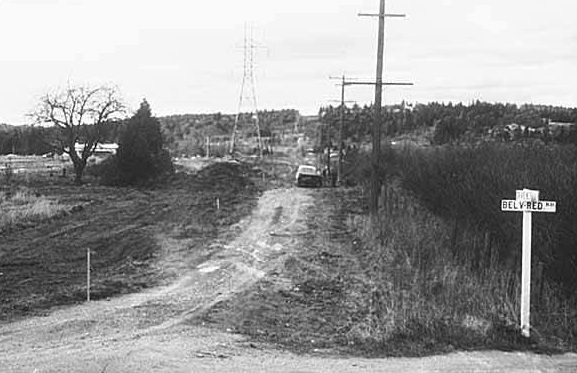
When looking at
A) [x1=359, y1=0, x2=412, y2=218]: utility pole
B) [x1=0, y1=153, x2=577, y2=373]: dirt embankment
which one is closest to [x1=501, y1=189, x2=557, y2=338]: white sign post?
[x1=0, y1=153, x2=577, y2=373]: dirt embankment

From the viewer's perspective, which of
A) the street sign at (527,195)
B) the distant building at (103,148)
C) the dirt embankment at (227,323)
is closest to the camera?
the dirt embankment at (227,323)

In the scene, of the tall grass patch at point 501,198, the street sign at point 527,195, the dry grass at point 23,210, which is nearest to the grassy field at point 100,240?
the dry grass at point 23,210

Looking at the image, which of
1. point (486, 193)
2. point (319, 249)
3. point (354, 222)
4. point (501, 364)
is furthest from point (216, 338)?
point (354, 222)

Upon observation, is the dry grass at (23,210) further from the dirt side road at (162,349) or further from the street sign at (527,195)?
the street sign at (527,195)

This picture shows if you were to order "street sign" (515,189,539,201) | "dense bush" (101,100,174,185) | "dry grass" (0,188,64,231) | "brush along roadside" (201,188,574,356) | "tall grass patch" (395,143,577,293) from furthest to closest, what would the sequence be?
"dense bush" (101,100,174,185) → "dry grass" (0,188,64,231) → "tall grass patch" (395,143,577,293) → "street sign" (515,189,539,201) → "brush along roadside" (201,188,574,356)

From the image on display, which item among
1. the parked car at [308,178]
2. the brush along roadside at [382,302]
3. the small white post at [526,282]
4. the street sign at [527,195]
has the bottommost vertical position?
the parked car at [308,178]

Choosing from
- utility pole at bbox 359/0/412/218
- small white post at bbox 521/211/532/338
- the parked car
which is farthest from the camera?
the parked car

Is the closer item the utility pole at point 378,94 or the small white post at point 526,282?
the small white post at point 526,282

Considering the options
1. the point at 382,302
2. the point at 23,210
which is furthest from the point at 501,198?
the point at 23,210

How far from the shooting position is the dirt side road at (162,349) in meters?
→ 10.1

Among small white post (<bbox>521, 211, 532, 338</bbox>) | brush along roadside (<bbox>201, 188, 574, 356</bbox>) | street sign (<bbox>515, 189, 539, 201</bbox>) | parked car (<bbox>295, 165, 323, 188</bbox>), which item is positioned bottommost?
parked car (<bbox>295, 165, 323, 188</bbox>)

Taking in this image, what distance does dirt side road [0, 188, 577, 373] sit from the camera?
1011 centimetres

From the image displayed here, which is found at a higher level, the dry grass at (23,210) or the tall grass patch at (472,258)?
the tall grass patch at (472,258)

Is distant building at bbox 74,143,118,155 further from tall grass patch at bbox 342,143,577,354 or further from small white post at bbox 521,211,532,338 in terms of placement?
small white post at bbox 521,211,532,338
